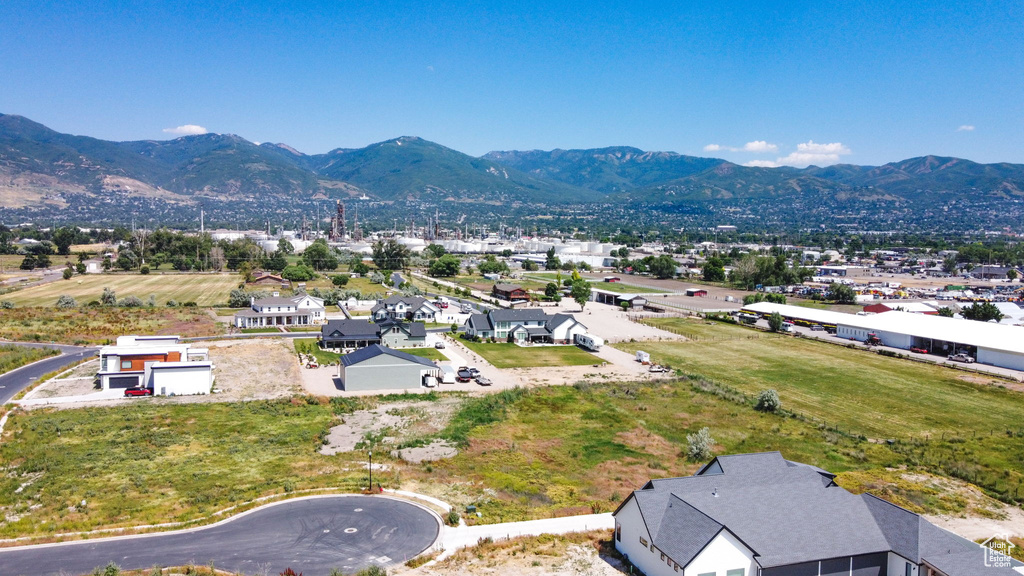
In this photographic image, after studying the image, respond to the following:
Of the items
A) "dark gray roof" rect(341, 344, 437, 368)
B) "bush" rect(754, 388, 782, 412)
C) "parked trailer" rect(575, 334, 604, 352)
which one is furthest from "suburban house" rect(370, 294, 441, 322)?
"bush" rect(754, 388, 782, 412)

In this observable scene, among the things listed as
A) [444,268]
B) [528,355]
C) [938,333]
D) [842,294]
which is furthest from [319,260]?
[938,333]

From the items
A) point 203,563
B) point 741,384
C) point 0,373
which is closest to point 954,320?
point 741,384

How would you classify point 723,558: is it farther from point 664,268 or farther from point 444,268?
point 664,268

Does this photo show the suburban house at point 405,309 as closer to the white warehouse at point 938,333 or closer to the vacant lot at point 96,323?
the vacant lot at point 96,323

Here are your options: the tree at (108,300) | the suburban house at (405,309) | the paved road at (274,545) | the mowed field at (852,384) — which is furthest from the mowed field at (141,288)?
the paved road at (274,545)

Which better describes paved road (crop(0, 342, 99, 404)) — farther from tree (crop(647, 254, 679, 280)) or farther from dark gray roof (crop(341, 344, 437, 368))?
tree (crop(647, 254, 679, 280))

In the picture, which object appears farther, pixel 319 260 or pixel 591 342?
pixel 319 260

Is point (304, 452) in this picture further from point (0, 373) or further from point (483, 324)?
point (483, 324)

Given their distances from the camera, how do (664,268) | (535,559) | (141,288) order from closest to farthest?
1. (535,559)
2. (141,288)
3. (664,268)
